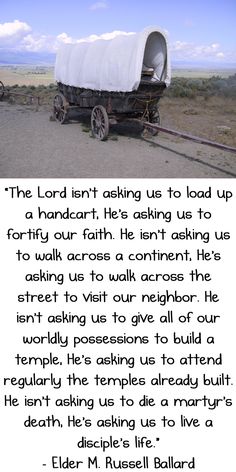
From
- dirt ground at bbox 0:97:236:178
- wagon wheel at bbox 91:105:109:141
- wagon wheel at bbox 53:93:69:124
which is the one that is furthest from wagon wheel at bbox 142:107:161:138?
wagon wheel at bbox 53:93:69:124

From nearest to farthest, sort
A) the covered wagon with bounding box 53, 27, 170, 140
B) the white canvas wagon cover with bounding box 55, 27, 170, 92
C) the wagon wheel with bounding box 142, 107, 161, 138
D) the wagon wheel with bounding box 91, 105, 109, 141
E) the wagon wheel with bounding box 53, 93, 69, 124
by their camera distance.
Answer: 1. the white canvas wagon cover with bounding box 55, 27, 170, 92
2. the covered wagon with bounding box 53, 27, 170, 140
3. the wagon wheel with bounding box 91, 105, 109, 141
4. the wagon wheel with bounding box 142, 107, 161, 138
5. the wagon wheel with bounding box 53, 93, 69, 124

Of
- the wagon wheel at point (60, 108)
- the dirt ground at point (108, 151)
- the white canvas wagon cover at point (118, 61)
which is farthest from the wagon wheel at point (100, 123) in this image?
the wagon wheel at point (60, 108)

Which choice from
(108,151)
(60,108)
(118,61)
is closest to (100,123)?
(108,151)

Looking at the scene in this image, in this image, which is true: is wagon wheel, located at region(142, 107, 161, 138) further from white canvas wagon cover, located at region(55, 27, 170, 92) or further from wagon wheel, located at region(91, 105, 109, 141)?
wagon wheel, located at region(91, 105, 109, 141)

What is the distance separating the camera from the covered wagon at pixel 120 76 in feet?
26.9

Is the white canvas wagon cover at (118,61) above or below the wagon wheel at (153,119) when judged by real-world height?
above

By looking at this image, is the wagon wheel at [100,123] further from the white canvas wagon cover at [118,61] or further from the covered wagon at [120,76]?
the white canvas wagon cover at [118,61]

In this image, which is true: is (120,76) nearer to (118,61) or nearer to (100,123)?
(118,61)

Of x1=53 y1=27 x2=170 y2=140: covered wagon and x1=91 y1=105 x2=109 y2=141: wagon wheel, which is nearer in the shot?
x1=53 y1=27 x2=170 y2=140: covered wagon

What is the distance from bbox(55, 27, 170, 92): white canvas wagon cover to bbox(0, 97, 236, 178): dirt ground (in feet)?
4.06

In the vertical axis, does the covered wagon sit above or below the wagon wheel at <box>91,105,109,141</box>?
above

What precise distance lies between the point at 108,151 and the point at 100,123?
116 cm

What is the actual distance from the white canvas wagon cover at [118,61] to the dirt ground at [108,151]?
48.8 inches

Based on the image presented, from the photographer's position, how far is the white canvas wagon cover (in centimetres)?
804
